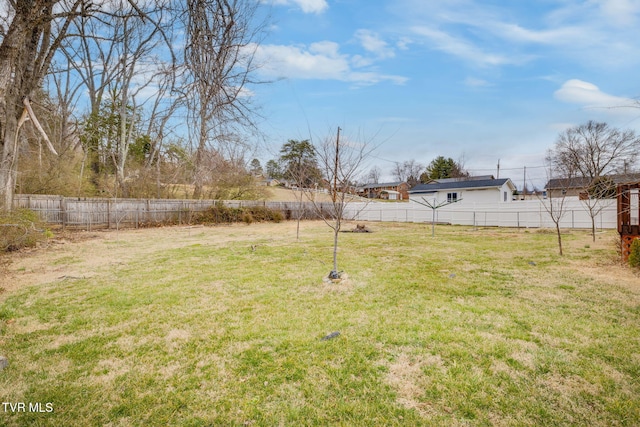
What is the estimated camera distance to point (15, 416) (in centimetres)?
185

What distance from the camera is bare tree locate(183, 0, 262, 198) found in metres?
1.82

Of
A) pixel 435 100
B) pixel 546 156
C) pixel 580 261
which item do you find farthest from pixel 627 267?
pixel 546 156

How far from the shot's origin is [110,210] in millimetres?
13719

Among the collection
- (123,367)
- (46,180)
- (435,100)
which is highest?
(435,100)

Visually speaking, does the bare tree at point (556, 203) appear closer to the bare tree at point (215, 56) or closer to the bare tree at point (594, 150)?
the bare tree at point (594, 150)

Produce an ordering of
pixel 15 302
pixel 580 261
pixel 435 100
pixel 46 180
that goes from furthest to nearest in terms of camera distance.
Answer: pixel 46 180
pixel 435 100
pixel 580 261
pixel 15 302

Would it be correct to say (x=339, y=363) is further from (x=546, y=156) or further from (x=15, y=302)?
(x=546, y=156)

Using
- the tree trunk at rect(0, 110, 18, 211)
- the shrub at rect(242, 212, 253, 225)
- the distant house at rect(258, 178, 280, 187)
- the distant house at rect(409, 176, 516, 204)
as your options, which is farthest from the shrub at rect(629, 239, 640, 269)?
the distant house at rect(258, 178, 280, 187)

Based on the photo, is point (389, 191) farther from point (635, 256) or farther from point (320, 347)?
point (320, 347)

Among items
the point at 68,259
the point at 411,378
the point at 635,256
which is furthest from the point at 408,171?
the point at 411,378

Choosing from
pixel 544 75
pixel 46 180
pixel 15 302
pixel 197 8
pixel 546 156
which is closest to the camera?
pixel 197 8

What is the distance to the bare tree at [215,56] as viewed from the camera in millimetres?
1822

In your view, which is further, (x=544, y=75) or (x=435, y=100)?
(x=435, y=100)

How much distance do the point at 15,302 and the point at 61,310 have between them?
89 cm
